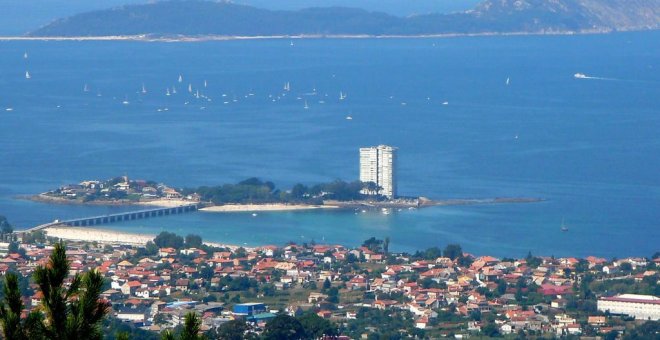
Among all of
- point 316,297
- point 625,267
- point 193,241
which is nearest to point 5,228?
point 193,241

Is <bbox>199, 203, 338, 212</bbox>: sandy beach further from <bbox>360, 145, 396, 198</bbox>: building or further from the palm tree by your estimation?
the palm tree

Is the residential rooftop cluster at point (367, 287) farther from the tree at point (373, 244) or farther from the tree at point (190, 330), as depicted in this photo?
the tree at point (190, 330)

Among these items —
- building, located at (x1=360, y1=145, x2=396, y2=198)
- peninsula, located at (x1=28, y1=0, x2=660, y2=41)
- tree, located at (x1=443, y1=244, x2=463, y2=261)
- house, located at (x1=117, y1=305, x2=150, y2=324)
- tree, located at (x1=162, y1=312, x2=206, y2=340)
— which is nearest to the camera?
tree, located at (x1=162, y1=312, x2=206, y2=340)

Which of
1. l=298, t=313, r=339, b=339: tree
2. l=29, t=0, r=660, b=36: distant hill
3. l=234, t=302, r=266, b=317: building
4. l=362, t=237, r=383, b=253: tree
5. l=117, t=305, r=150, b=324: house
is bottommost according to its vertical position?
l=29, t=0, r=660, b=36: distant hill

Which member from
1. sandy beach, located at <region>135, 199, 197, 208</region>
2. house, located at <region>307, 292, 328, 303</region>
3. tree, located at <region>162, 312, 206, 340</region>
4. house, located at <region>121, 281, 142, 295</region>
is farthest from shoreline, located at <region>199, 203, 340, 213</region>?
tree, located at <region>162, 312, 206, 340</region>

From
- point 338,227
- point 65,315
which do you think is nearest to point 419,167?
point 338,227

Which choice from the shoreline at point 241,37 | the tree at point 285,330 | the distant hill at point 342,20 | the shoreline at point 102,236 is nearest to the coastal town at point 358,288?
the tree at point 285,330
